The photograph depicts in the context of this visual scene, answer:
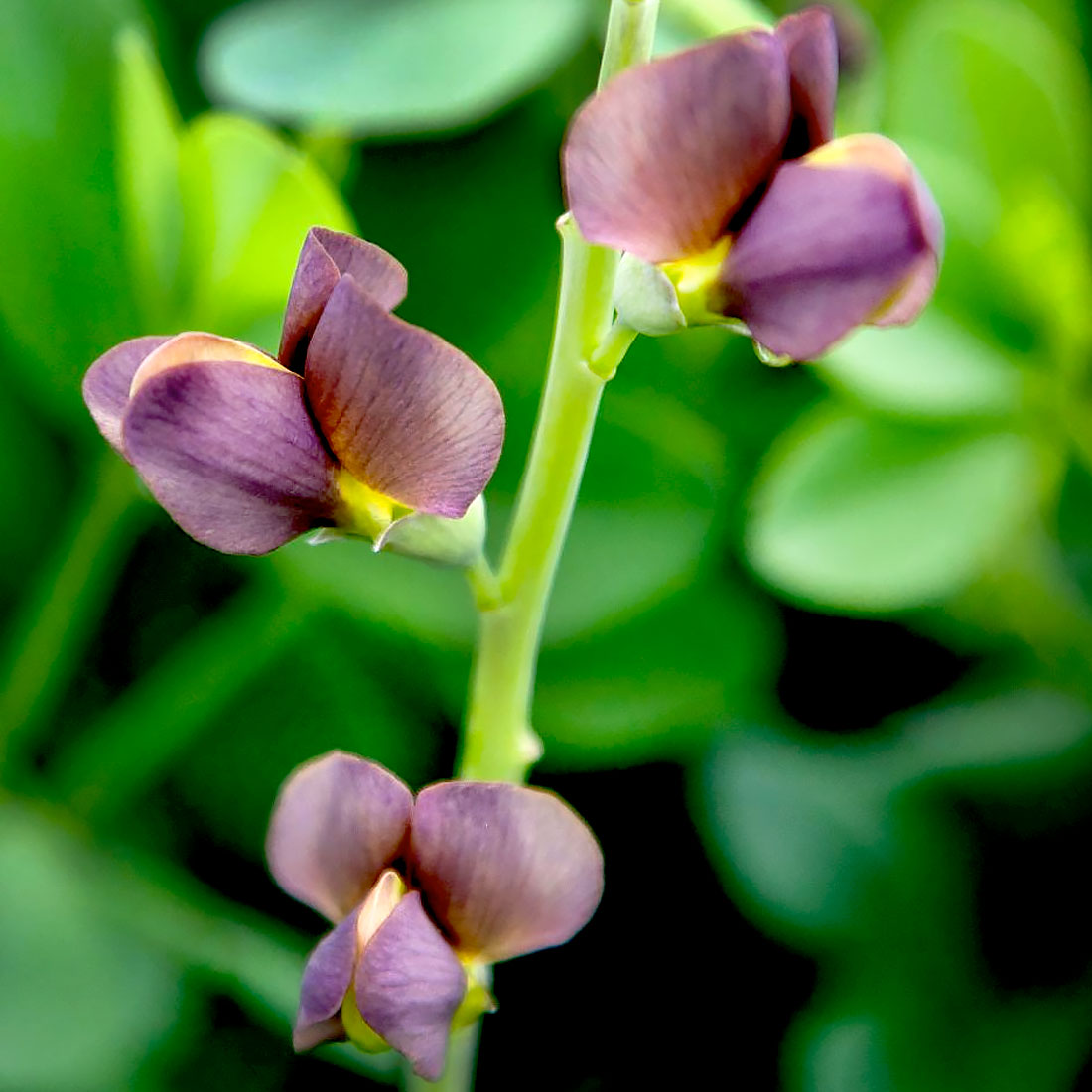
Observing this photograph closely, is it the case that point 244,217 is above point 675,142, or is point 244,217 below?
below

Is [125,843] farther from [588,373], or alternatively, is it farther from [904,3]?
[904,3]

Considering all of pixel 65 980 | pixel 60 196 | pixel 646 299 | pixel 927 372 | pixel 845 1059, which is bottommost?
pixel 845 1059

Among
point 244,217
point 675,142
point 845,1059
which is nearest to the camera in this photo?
point 675,142

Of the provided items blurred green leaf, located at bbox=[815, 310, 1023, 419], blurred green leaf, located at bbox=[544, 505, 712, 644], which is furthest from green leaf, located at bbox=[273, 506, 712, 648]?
blurred green leaf, located at bbox=[815, 310, 1023, 419]

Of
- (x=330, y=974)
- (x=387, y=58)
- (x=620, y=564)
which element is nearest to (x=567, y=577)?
(x=620, y=564)

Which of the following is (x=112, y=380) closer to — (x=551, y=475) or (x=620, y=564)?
(x=551, y=475)

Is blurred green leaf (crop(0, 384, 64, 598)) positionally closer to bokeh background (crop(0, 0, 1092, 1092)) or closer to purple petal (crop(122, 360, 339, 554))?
bokeh background (crop(0, 0, 1092, 1092))
